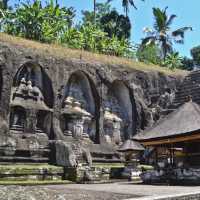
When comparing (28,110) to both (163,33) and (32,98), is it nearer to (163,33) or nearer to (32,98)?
(32,98)

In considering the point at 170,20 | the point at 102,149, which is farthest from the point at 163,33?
the point at 102,149

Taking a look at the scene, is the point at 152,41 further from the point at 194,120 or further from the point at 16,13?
the point at 194,120

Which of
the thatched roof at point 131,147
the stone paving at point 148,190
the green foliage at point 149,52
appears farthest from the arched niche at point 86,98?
the green foliage at point 149,52

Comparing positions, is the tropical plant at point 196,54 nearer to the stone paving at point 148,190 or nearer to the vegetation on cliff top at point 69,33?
the vegetation on cliff top at point 69,33

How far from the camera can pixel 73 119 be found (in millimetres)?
23250

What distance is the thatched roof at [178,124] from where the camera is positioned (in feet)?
54.3

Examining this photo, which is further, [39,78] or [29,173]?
[39,78]

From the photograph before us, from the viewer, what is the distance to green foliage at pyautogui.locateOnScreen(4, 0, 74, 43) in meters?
31.8

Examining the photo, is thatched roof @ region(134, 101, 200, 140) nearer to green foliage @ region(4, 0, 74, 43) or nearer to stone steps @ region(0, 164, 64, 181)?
stone steps @ region(0, 164, 64, 181)

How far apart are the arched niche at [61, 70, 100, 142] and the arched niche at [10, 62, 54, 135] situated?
5.80ft

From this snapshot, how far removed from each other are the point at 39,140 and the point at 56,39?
13370mm

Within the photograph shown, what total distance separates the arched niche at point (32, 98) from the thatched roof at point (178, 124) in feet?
19.9

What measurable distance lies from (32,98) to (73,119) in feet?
8.96

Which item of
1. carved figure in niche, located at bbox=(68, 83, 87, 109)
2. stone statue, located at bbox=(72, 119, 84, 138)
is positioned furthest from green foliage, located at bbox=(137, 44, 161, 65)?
stone statue, located at bbox=(72, 119, 84, 138)
